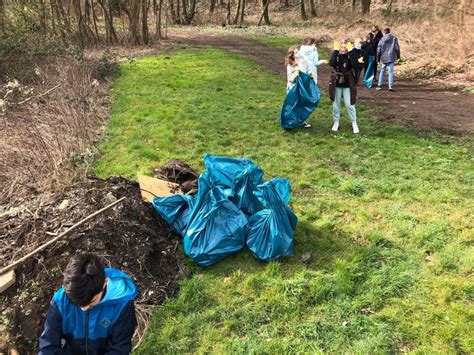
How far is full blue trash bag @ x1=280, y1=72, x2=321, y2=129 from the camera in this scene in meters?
8.05

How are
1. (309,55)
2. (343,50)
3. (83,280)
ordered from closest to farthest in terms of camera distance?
1. (83,280)
2. (343,50)
3. (309,55)

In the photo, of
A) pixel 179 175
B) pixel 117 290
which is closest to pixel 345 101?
pixel 179 175

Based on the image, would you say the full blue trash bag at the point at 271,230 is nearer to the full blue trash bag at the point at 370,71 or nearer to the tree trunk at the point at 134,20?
the full blue trash bag at the point at 370,71

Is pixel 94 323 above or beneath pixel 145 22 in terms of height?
beneath

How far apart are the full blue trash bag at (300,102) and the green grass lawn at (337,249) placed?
0.26 meters

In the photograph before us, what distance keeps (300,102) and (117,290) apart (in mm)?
6323

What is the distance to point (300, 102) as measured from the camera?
817cm

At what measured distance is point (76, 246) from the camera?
3.99 m

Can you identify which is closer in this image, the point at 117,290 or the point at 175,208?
the point at 117,290

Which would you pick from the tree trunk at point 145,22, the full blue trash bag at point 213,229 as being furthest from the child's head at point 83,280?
A: the tree trunk at point 145,22

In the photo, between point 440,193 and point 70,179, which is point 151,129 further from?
point 440,193

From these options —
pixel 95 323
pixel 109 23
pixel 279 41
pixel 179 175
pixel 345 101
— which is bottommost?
pixel 179 175

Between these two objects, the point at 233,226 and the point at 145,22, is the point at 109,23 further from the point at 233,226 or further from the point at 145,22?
the point at 233,226

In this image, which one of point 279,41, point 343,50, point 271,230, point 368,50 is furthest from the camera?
point 279,41
